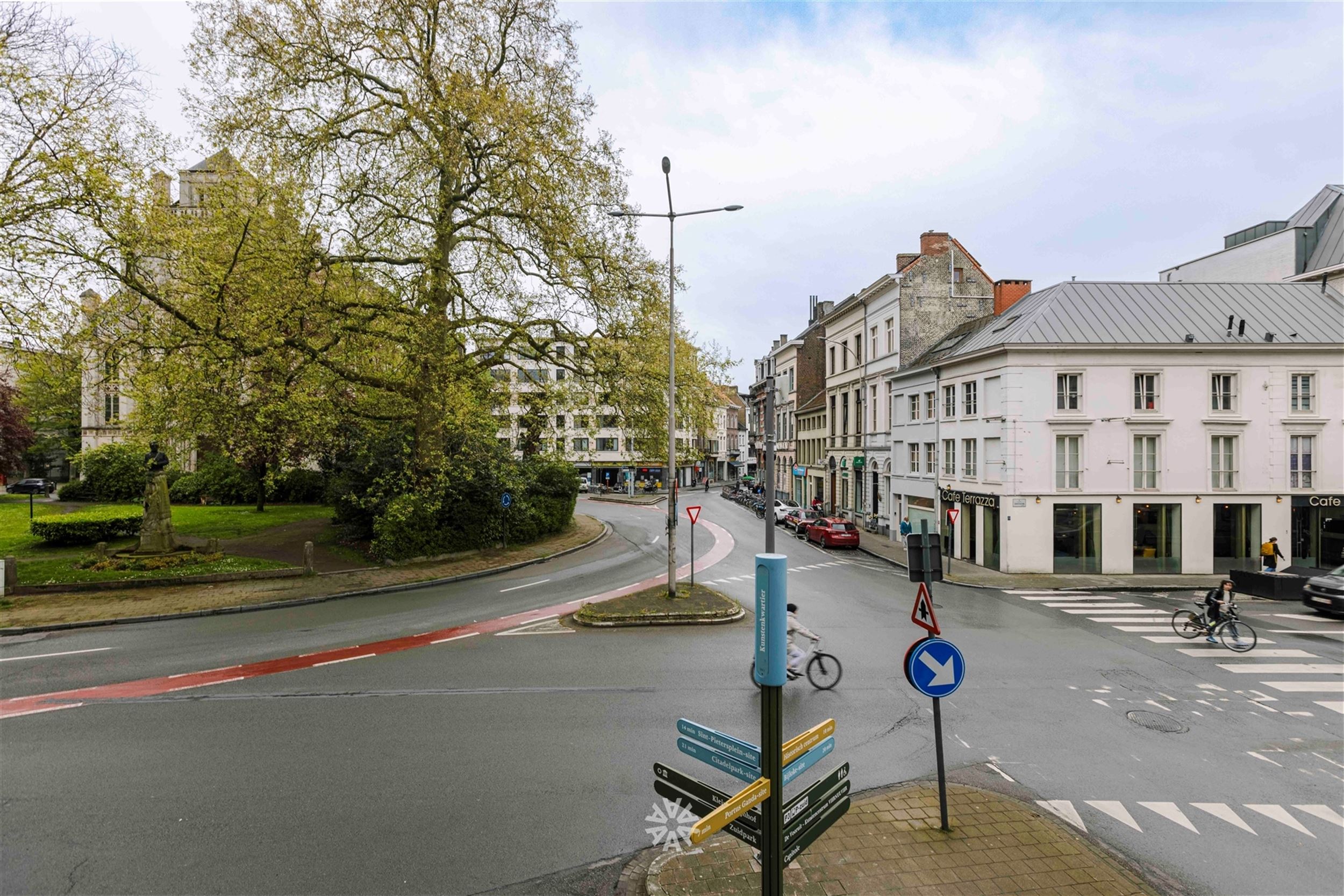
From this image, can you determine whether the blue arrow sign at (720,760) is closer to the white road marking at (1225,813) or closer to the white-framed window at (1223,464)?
the white road marking at (1225,813)

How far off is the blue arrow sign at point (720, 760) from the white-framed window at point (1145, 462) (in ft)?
84.3

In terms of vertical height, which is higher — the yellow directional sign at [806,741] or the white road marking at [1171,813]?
the yellow directional sign at [806,741]

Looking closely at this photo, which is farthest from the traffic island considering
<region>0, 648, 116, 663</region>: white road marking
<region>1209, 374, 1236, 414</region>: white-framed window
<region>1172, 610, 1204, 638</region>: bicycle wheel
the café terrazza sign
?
<region>1209, 374, 1236, 414</region>: white-framed window

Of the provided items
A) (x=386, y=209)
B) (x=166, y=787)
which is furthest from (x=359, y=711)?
(x=386, y=209)

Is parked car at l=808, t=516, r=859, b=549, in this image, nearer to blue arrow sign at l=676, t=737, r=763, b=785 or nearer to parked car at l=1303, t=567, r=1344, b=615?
parked car at l=1303, t=567, r=1344, b=615

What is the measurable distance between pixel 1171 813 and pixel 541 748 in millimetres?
7086

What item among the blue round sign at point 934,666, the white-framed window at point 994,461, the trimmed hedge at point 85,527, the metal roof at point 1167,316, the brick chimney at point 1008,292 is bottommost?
the trimmed hedge at point 85,527

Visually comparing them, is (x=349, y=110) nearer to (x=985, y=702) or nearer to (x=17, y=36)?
(x=17, y=36)

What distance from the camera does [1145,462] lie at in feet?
77.0

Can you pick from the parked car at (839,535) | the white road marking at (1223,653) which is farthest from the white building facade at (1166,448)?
the white road marking at (1223,653)

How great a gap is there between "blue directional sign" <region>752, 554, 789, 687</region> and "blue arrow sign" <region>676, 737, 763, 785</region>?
0.55 m

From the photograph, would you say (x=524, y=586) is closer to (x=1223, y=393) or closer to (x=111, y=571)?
(x=111, y=571)

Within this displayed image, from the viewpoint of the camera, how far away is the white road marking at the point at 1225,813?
21.3 feet

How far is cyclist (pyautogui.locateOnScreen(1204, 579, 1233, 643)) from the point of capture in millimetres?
13383
